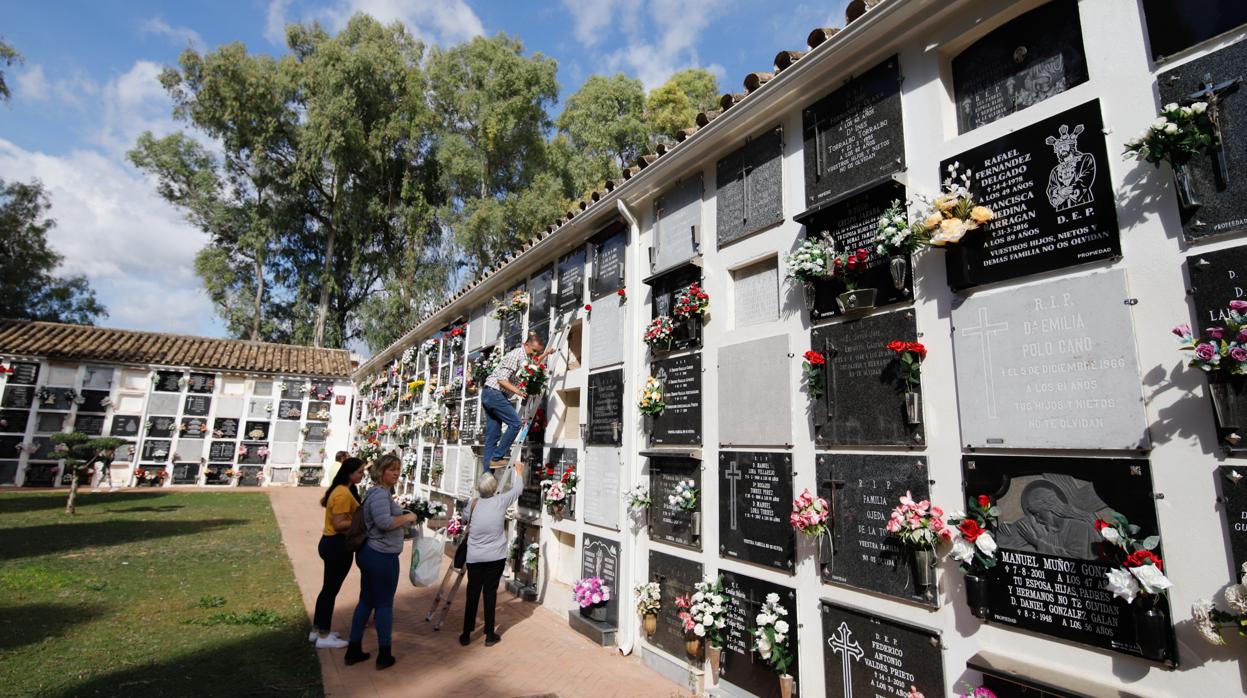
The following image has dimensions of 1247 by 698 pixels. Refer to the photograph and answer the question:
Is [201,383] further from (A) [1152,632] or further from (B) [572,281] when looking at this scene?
(A) [1152,632]

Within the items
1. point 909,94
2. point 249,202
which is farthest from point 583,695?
point 249,202

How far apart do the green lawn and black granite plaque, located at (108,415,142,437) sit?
7.25 meters

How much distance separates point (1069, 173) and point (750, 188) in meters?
2.34

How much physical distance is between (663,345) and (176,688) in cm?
434

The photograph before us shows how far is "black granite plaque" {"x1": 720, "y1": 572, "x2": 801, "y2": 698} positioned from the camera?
4.02 metres

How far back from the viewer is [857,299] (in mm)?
3789

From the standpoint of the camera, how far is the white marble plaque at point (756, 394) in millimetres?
4363

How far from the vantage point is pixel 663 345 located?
5.54 metres

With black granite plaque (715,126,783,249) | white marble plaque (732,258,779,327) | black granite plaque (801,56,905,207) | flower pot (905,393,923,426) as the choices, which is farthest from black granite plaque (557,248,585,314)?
flower pot (905,393,923,426)

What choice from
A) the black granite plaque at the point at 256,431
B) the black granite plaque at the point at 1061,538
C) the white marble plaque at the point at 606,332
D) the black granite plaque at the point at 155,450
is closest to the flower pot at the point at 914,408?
the black granite plaque at the point at 1061,538

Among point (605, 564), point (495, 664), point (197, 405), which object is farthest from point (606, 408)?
point (197, 405)

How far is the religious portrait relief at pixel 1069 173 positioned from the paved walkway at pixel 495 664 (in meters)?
4.05

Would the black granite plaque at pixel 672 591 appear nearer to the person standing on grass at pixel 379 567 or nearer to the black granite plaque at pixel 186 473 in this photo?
the person standing on grass at pixel 379 567

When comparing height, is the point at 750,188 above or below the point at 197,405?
above
